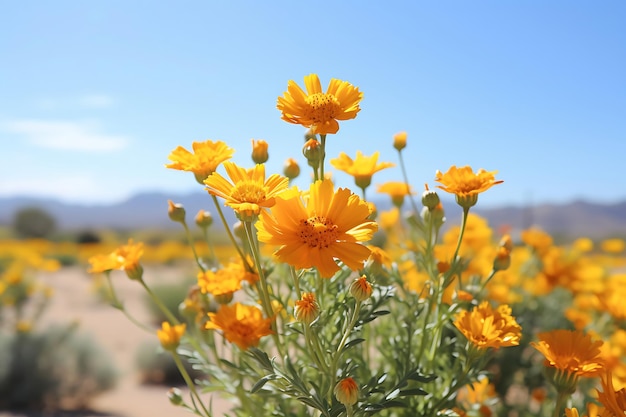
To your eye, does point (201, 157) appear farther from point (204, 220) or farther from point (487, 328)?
point (487, 328)

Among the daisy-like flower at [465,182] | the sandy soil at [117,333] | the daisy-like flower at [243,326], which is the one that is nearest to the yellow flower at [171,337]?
the daisy-like flower at [243,326]

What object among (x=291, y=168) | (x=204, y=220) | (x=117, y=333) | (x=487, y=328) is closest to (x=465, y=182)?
(x=487, y=328)

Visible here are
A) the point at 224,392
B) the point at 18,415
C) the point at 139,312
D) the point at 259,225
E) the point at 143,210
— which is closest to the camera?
the point at 259,225

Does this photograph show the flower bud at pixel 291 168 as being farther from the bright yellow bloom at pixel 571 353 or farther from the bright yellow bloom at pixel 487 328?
the bright yellow bloom at pixel 571 353

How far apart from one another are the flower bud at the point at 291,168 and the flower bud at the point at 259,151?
0.35 feet

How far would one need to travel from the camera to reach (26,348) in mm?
4980

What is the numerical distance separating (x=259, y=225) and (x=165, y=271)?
16206 millimetres

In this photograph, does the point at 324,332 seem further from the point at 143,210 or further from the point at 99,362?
the point at 143,210

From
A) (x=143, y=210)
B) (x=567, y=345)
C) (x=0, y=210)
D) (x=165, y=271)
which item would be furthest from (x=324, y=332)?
(x=0, y=210)

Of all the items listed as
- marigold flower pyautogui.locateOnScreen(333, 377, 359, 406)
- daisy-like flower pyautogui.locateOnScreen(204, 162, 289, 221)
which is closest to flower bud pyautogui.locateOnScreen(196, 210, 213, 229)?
daisy-like flower pyautogui.locateOnScreen(204, 162, 289, 221)

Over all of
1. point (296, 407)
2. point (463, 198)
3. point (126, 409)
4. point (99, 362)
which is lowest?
point (126, 409)

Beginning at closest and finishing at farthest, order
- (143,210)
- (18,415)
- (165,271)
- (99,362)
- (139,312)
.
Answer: (18,415) < (99,362) < (139,312) < (165,271) < (143,210)

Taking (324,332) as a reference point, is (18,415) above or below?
below

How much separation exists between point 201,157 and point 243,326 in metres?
0.44
